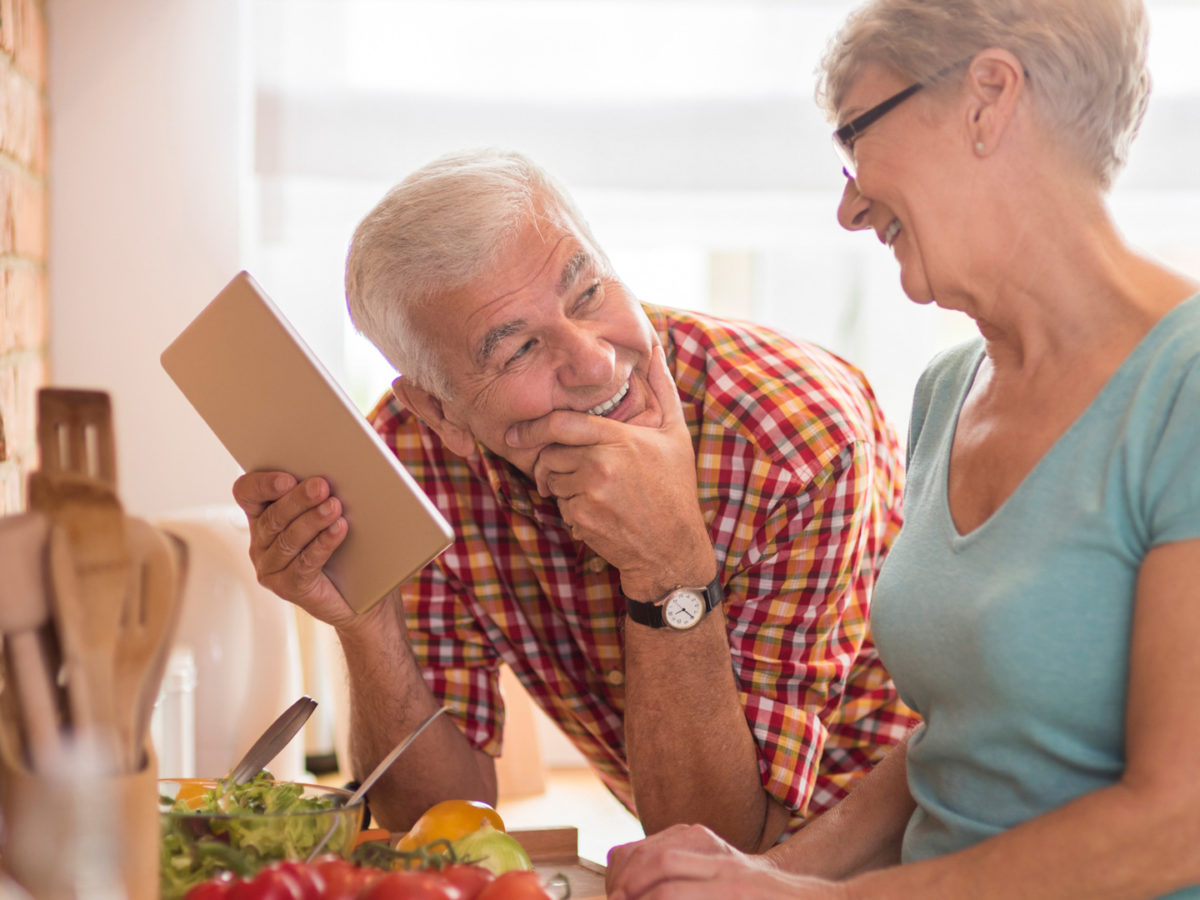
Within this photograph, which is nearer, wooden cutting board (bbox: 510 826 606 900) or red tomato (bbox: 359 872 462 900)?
red tomato (bbox: 359 872 462 900)

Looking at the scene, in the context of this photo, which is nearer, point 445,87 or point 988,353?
point 988,353

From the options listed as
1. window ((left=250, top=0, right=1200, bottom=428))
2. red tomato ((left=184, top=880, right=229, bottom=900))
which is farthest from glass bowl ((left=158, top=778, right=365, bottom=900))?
window ((left=250, top=0, right=1200, bottom=428))

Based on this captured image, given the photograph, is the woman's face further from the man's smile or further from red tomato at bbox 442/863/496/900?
red tomato at bbox 442/863/496/900

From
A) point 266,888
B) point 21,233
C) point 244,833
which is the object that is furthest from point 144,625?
point 21,233

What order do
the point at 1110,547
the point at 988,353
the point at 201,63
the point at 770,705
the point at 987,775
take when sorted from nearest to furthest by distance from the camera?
1. the point at 1110,547
2. the point at 987,775
3. the point at 988,353
4. the point at 770,705
5. the point at 201,63

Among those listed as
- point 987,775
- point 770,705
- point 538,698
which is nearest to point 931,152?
point 987,775

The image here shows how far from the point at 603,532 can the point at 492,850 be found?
0.43 metres

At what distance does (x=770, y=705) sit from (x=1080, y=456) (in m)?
0.53

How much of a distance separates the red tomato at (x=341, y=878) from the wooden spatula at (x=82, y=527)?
8.3 inches

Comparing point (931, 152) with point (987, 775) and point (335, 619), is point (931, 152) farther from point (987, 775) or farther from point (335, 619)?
point (335, 619)

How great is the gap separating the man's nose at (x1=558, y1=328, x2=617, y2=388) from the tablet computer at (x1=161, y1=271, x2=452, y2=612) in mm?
311

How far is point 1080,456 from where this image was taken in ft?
2.75

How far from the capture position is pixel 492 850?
0.88 meters

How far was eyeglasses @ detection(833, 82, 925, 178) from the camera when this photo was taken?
92 cm
